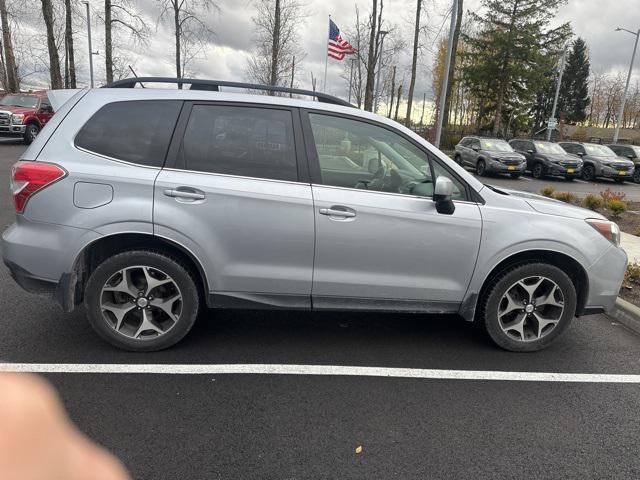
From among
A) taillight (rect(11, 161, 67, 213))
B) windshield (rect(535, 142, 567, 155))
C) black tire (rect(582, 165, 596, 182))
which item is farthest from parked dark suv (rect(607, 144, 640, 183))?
taillight (rect(11, 161, 67, 213))

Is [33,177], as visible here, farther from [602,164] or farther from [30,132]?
[602,164]

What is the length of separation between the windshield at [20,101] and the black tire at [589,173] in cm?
2417

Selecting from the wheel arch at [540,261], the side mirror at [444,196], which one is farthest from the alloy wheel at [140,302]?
the wheel arch at [540,261]

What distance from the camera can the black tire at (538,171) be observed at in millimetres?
21559

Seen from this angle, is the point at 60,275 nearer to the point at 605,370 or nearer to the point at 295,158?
the point at 295,158

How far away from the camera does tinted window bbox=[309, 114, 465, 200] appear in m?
3.65

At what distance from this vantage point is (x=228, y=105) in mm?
3582

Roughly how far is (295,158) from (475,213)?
1.40m

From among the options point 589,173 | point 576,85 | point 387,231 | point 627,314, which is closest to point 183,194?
point 387,231

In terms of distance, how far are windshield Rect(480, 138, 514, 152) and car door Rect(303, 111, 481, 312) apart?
1890cm

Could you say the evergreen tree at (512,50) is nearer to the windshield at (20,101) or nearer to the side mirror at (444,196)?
the windshield at (20,101)

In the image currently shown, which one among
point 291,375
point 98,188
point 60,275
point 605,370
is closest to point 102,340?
point 60,275

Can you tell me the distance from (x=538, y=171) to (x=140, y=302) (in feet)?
71.0

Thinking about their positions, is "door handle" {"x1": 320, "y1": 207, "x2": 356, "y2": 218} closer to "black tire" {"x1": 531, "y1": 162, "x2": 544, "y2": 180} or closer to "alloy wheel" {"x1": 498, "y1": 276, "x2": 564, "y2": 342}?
"alloy wheel" {"x1": 498, "y1": 276, "x2": 564, "y2": 342}
